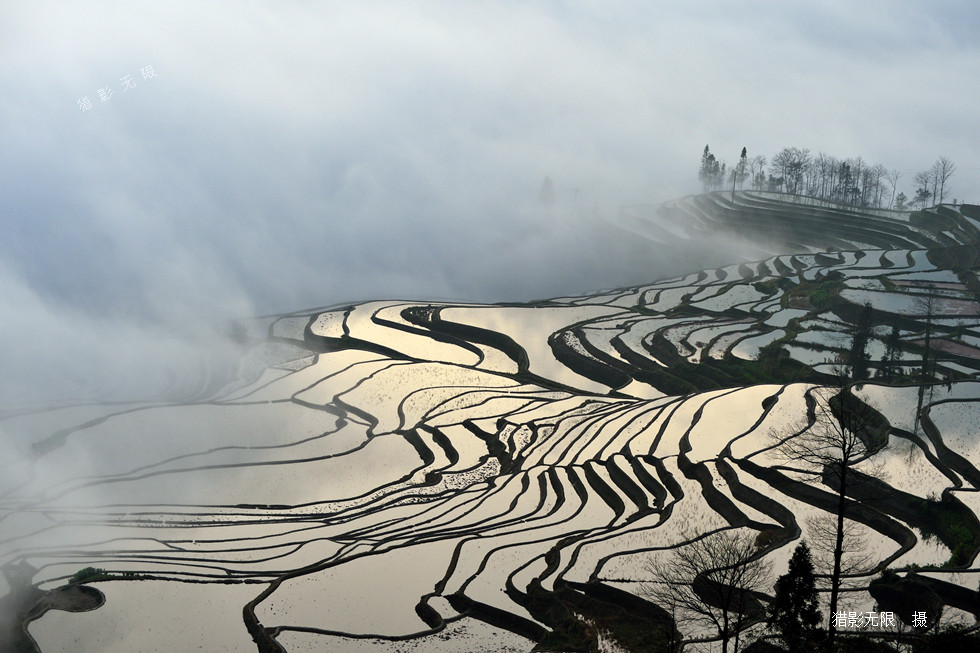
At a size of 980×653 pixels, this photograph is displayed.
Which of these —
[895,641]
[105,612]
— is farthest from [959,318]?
[105,612]

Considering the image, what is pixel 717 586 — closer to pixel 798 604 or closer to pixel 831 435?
pixel 798 604

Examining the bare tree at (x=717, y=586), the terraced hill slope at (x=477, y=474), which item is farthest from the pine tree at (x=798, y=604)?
the terraced hill slope at (x=477, y=474)

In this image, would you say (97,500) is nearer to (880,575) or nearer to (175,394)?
(175,394)

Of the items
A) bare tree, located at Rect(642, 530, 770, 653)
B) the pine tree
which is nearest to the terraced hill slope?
bare tree, located at Rect(642, 530, 770, 653)

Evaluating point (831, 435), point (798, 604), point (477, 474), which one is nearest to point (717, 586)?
point (798, 604)

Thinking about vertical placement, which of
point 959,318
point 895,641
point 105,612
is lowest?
point 105,612

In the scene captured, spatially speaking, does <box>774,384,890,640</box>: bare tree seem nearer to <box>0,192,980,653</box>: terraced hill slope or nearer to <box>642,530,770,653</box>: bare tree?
<box>0,192,980,653</box>: terraced hill slope

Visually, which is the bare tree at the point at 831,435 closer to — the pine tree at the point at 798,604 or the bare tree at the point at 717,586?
the bare tree at the point at 717,586
